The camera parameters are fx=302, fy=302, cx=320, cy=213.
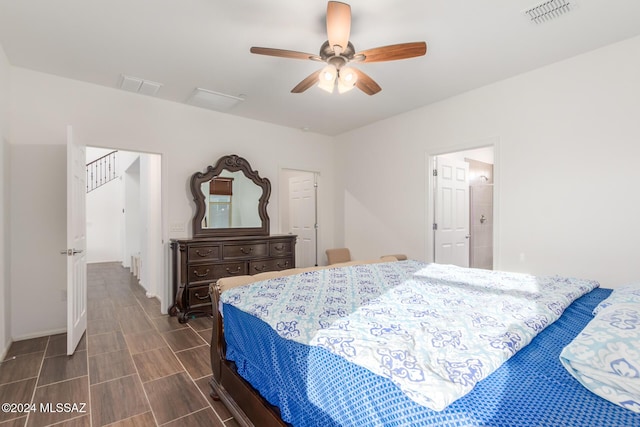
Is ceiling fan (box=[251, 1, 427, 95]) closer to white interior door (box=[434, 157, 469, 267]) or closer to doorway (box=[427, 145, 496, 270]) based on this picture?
doorway (box=[427, 145, 496, 270])

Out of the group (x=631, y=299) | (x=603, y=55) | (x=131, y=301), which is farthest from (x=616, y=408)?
(x=131, y=301)

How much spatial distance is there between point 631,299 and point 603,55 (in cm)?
251

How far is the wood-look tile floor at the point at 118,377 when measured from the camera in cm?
186

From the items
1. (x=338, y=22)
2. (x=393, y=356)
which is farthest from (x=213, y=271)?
(x=393, y=356)

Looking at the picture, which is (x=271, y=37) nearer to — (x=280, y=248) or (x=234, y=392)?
(x=234, y=392)

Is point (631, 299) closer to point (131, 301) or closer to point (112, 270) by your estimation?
point (131, 301)

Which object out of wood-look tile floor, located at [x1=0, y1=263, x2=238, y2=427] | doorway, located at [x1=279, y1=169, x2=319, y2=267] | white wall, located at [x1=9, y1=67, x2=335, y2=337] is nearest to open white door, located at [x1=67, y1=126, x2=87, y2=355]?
wood-look tile floor, located at [x1=0, y1=263, x2=238, y2=427]

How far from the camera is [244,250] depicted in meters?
3.97

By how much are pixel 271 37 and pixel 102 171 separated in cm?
828

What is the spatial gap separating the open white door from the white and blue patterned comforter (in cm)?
186

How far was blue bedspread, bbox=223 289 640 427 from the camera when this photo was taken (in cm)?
69

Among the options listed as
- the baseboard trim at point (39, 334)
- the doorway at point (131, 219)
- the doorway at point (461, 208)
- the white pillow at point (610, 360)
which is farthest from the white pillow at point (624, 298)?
the baseboard trim at point (39, 334)

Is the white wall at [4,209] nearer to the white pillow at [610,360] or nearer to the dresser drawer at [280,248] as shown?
the dresser drawer at [280,248]

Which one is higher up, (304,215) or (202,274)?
(304,215)
